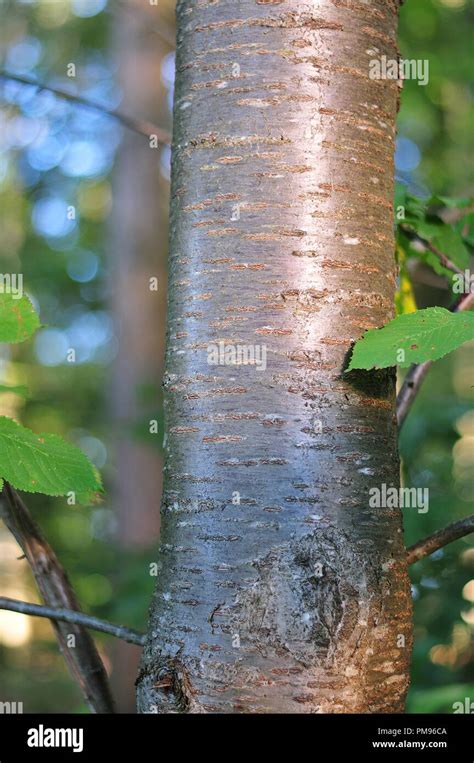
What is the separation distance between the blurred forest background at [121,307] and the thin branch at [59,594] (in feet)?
1.28

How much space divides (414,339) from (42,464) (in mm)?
681

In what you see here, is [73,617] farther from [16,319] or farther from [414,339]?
[414,339]

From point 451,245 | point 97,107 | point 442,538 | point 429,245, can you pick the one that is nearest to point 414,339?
point 442,538

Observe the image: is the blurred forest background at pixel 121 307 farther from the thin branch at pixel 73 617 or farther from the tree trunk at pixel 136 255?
the thin branch at pixel 73 617

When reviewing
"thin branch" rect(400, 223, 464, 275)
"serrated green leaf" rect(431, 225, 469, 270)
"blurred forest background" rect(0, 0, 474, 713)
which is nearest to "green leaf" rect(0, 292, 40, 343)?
"blurred forest background" rect(0, 0, 474, 713)

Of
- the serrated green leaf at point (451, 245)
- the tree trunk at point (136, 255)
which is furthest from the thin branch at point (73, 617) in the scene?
the tree trunk at point (136, 255)

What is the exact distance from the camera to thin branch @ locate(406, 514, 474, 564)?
1248 millimetres

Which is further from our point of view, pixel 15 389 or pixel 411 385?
pixel 411 385

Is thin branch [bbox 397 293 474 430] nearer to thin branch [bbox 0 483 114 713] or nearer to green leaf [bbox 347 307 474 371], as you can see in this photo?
green leaf [bbox 347 307 474 371]

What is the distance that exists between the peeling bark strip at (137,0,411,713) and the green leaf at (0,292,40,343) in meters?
0.26

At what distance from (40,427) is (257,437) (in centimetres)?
1088

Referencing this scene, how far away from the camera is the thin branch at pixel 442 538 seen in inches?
49.1

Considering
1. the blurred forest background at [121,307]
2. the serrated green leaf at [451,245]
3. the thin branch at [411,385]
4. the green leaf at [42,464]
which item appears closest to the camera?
the green leaf at [42,464]

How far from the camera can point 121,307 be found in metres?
7.25
